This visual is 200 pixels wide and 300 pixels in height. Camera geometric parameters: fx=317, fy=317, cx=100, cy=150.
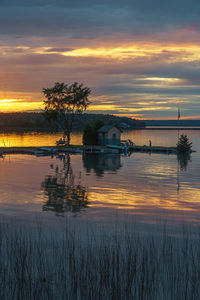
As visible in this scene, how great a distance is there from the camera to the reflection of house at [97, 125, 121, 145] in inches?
3100

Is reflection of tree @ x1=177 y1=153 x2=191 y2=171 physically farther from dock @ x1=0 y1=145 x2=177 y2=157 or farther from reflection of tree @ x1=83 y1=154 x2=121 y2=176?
reflection of tree @ x1=83 y1=154 x2=121 y2=176

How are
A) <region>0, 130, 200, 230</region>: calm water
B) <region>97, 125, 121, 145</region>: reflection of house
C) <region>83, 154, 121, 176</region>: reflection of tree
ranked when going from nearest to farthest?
<region>0, 130, 200, 230</region>: calm water < <region>83, 154, 121, 176</region>: reflection of tree < <region>97, 125, 121, 145</region>: reflection of house

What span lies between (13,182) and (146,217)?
18012 millimetres

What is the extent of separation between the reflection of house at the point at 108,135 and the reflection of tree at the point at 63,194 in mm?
39927

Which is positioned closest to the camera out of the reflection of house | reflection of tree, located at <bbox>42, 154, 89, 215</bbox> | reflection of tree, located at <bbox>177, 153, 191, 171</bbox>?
reflection of tree, located at <bbox>42, 154, 89, 215</bbox>

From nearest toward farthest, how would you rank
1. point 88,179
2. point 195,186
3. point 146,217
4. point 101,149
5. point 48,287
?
point 48,287 < point 146,217 < point 195,186 < point 88,179 < point 101,149

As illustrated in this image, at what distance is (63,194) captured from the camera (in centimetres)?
2727

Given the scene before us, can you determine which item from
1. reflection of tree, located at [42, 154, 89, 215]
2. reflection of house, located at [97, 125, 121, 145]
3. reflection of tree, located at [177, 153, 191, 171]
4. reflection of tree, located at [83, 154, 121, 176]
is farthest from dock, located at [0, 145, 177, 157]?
reflection of tree, located at [42, 154, 89, 215]

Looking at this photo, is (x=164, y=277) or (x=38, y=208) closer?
(x=164, y=277)

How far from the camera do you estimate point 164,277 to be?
10.4m

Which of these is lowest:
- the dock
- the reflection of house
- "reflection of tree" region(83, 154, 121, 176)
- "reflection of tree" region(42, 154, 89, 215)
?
"reflection of tree" region(42, 154, 89, 215)

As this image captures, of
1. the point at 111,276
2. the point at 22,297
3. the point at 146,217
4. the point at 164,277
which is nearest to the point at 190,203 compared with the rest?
the point at 146,217

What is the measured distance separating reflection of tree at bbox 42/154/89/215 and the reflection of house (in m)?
39.9

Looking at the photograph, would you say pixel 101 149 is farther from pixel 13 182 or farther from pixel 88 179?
pixel 13 182
